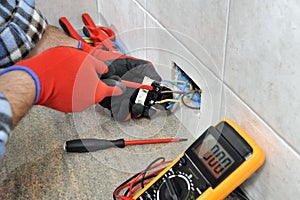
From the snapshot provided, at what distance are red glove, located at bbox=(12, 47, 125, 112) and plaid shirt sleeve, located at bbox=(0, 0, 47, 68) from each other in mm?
230

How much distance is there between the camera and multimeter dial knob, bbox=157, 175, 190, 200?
65 cm

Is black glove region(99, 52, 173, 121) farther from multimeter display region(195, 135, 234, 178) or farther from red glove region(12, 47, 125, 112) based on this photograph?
multimeter display region(195, 135, 234, 178)

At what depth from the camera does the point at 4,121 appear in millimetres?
560

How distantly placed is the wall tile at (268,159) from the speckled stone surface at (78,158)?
14 centimetres

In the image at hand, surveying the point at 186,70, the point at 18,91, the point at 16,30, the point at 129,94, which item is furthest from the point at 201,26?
the point at 16,30

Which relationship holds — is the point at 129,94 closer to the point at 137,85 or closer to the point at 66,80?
the point at 137,85

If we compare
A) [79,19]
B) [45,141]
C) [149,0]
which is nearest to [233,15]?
[149,0]

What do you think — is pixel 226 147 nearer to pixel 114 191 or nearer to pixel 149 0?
pixel 114 191

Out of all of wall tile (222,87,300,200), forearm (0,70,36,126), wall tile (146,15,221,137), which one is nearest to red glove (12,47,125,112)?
forearm (0,70,36,126)

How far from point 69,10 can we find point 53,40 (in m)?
0.21

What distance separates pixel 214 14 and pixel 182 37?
13 cm

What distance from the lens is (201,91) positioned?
0.76 metres

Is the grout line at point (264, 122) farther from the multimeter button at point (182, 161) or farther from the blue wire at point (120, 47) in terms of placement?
the blue wire at point (120, 47)

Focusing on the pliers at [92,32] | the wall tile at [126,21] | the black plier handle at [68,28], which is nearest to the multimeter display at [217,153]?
the wall tile at [126,21]
